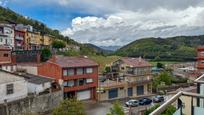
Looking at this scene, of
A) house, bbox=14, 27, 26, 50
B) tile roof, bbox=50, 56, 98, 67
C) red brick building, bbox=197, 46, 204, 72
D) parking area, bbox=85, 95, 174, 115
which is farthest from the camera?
house, bbox=14, 27, 26, 50

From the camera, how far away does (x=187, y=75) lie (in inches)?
2584

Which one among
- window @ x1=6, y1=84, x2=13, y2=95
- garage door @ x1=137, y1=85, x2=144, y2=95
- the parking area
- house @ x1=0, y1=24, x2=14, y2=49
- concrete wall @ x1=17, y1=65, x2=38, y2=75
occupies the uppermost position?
house @ x1=0, y1=24, x2=14, y2=49

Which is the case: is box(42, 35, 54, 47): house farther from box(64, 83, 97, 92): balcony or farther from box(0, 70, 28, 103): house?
box(0, 70, 28, 103): house

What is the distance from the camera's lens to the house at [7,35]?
53.1 meters

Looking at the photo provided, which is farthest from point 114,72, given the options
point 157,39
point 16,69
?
point 157,39

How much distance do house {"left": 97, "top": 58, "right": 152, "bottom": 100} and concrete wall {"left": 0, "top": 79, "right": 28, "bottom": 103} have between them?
13.0 metres

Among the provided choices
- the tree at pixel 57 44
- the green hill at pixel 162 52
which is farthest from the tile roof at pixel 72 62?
the green hill at pixel 162 52

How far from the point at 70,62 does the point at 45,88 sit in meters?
5.71

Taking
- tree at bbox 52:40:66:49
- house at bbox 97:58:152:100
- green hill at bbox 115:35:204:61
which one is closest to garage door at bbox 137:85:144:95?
house at bbox 97:58:152:100

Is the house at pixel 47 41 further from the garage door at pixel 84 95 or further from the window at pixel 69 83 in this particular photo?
the window at pixel 69 83

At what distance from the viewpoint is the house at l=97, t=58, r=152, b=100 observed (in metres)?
42.8

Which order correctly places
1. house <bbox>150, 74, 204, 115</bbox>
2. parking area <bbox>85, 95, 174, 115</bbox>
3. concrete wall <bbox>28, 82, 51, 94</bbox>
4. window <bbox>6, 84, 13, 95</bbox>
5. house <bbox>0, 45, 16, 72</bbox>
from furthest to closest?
house <bbox>0, 45, 16, 72</bbox> → parking area <bbox>85, 95, 174, 115</bbox> → concrete wall <bbox>28, 82, 51, 94</bbox> → window <bbox>6, 84, 13, 95</bbox> → house <bbox>150, 74, 204, 115</bbox>

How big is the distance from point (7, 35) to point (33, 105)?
28.1 metres

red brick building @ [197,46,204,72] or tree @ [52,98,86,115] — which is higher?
red brick building @ [197,46,204,72]
